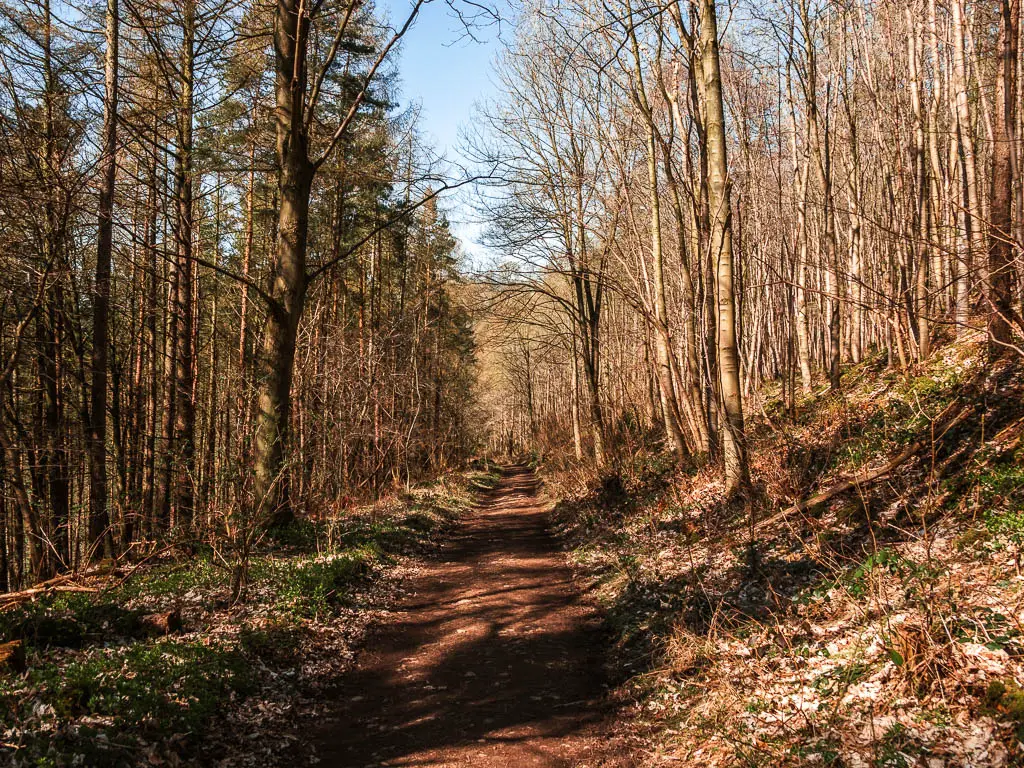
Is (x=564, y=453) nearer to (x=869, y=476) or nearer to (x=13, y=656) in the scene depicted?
(x=869, y=476)

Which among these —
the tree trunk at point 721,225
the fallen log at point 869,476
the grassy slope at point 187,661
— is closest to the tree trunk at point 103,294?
the grassy slope at point 187,661

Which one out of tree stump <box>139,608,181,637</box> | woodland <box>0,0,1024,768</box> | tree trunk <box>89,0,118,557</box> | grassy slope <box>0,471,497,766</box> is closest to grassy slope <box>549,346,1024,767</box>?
woodland <box>0,0,1024,768</box>

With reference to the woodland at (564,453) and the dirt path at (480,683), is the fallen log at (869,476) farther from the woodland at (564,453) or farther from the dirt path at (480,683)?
the dirt path at (480,683)

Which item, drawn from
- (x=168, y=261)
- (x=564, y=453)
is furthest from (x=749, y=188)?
(x=168, y=261)

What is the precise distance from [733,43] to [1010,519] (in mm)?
15799

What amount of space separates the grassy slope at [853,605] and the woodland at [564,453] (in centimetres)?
3

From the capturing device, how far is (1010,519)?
184 inches

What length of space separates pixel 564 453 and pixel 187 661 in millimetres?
14937

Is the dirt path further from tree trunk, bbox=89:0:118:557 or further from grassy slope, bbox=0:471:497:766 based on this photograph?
tree trunk, bbox=89:0:118:557

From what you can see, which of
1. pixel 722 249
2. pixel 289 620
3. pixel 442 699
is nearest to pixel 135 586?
pixel 289 620

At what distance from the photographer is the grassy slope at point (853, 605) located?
10.8 feet

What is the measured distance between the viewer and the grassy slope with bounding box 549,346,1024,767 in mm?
3307

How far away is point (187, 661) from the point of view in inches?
194

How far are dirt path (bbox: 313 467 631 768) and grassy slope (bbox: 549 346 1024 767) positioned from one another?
48cm
